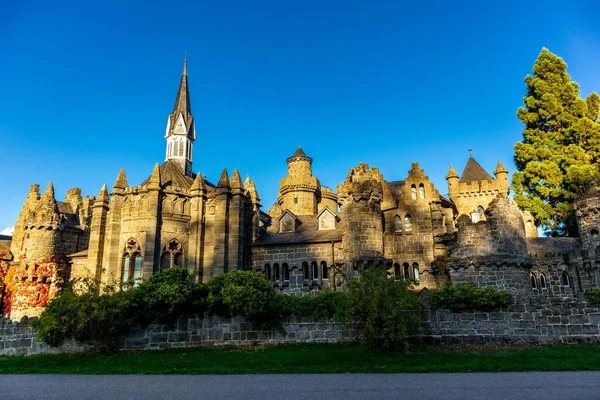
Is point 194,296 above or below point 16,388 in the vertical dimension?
above

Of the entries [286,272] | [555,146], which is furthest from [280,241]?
[555,146]

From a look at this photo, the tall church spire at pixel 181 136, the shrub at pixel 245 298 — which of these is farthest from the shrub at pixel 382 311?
the tall church spire at pixel 181 136

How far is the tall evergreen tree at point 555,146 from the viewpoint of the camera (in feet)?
147

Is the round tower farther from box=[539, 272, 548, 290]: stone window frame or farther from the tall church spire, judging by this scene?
box=[539, 272, 548, 290]: stone window frame

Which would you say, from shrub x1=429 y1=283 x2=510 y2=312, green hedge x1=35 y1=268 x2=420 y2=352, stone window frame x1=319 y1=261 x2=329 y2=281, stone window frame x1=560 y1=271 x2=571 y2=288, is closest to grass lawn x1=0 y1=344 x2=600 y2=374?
green hedge x1=35 y1=268 x2=420 y2=352

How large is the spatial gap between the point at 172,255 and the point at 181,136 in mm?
22405

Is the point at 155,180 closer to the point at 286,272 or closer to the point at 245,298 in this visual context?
the point at 286,272

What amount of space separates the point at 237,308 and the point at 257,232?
584 inches

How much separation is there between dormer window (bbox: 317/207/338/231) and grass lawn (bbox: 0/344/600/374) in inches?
624

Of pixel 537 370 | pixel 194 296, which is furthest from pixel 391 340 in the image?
pixel 194 296

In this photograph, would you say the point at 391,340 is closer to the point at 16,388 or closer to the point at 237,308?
the point at 237,308

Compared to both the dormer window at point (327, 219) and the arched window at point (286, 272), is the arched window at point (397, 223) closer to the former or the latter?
A: the dormer window at point (327, 219)

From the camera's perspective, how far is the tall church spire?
2218 inches

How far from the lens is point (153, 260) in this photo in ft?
121
